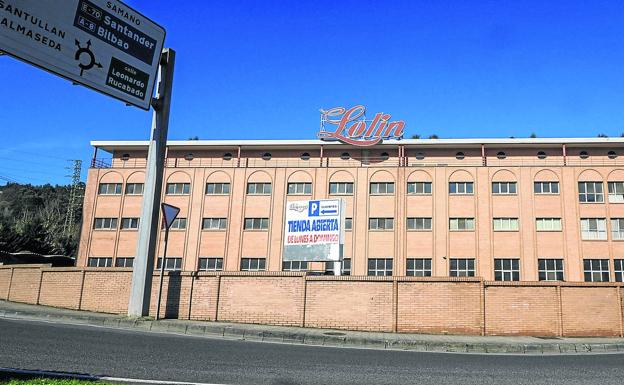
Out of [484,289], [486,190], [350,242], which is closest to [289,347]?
[484,289]

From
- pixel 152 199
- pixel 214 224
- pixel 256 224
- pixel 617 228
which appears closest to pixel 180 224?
pixel 214 224

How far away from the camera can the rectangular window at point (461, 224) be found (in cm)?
4272

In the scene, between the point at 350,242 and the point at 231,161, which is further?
the point at 231,161

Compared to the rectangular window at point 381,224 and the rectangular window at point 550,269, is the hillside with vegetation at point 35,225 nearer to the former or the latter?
the rectangular window at point 381,224

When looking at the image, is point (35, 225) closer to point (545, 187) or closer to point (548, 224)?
point (548, 224)

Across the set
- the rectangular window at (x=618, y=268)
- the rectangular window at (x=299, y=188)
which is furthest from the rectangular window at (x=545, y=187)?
the rectangular window at (x=299, y=188)

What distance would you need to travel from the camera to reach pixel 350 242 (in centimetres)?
4322

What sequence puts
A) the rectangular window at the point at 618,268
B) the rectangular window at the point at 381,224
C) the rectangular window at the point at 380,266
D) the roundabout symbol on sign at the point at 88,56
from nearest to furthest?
1. the roundabout symbol on sign at the point at 88,56
2. the rectangular window at the point at 618,268
3. the rectangular window at the point at 380,266
4. the rectangular window at the point at 381,224

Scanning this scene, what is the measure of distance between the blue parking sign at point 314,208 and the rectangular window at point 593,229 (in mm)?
30316

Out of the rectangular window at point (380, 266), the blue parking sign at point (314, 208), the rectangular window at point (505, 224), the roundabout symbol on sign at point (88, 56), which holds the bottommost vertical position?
the rectangular window at point (380, 266)

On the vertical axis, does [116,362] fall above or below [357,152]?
below

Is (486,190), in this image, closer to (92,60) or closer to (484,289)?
(484,289)

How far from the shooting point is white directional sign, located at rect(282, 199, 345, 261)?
1955cm

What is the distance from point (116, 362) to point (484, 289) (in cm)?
1123
